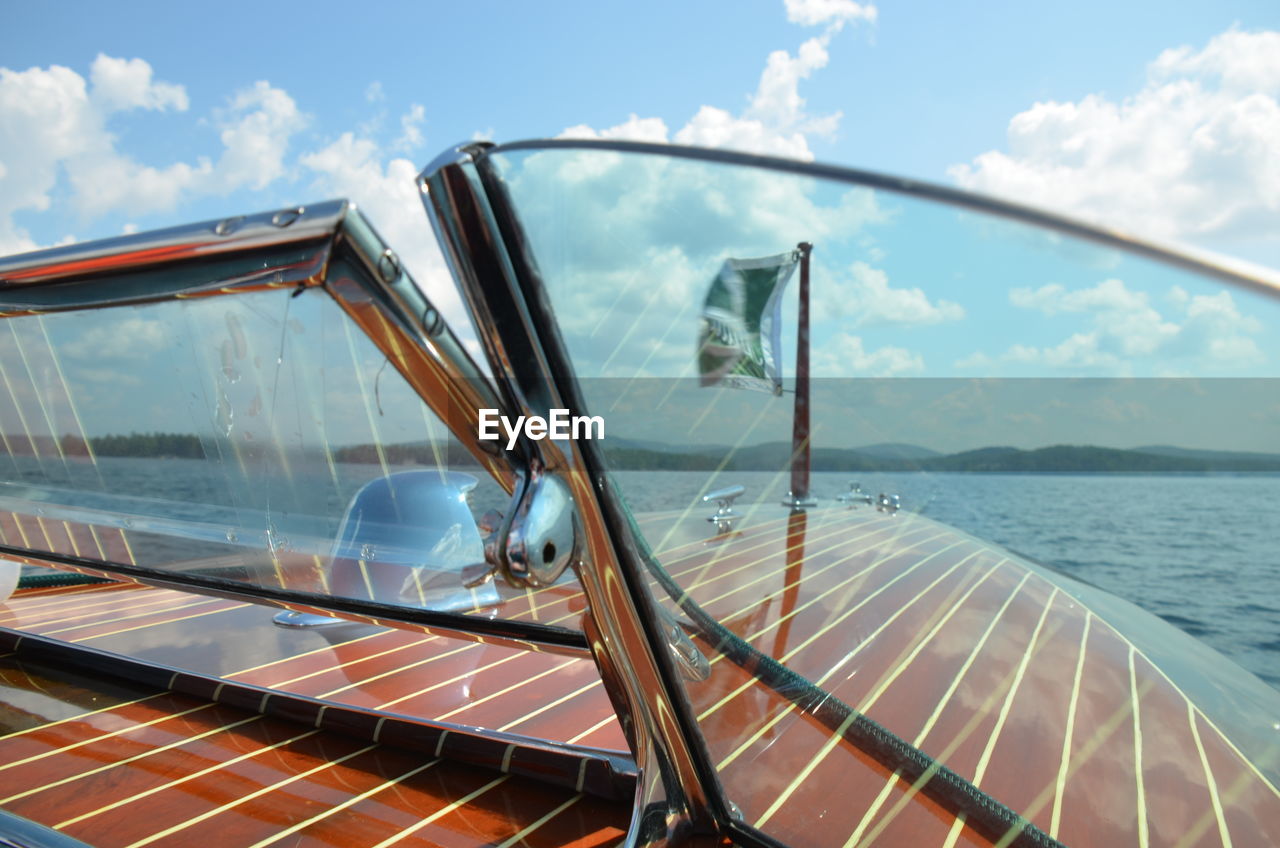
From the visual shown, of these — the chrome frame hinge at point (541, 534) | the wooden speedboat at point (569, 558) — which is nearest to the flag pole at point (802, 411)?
the wooden speedboat at point (569, 558)

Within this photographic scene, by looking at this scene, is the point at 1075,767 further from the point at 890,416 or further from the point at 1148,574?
the point at 890,416

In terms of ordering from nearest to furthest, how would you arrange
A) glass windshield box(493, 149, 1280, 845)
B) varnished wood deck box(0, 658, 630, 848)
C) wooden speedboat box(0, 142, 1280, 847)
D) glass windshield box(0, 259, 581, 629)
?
glass windshield box(493, 149, 1280, 845), wooden speedboat box(0, 142, 1280, 847), glass windshield box(0, 259, 581, 629), varnished wood deck box(0, 658, 630, 848)

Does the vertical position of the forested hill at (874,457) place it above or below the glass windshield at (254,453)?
below

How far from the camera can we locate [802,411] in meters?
0.77

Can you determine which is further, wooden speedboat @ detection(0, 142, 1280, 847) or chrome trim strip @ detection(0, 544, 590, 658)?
chrome trim strip @ detection(0, 544, 590, 658)

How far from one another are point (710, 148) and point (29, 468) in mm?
1308

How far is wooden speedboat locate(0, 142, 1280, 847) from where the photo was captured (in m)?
0.70

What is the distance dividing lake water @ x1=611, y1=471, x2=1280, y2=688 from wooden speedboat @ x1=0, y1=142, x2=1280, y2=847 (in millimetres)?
45

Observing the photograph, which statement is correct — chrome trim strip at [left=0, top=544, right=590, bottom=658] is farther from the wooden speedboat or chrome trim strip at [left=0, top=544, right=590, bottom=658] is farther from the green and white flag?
the green and white flag

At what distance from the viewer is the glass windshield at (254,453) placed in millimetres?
842

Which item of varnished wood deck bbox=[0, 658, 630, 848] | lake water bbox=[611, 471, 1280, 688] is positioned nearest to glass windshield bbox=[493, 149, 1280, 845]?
lake water bbox=[611, 471, 1280, 688]

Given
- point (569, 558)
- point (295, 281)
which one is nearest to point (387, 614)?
point (569, 558)

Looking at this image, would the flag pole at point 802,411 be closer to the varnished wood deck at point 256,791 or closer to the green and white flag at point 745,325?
the green and white flag at point 745,325

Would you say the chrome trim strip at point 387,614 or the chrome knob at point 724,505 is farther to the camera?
the chrome trim strip at point 387,614
